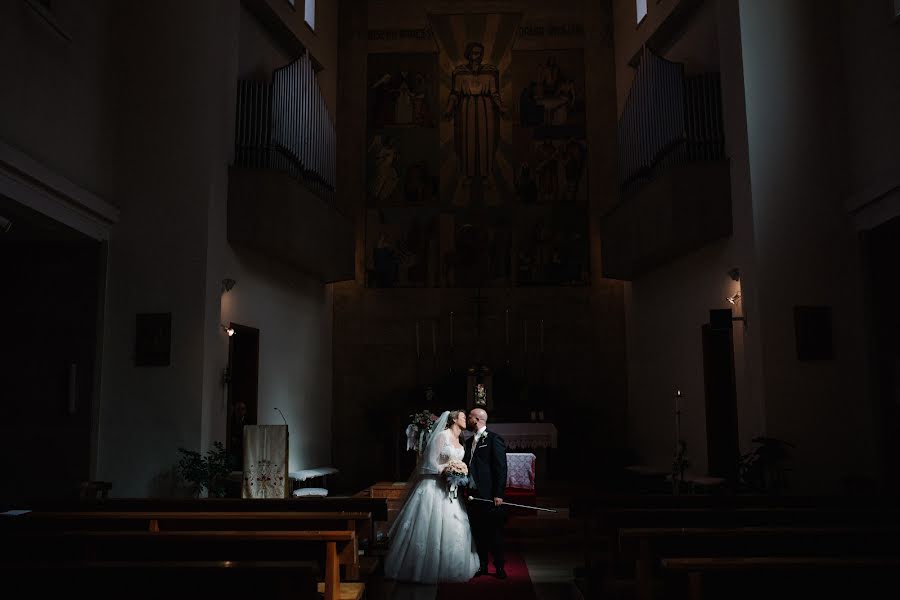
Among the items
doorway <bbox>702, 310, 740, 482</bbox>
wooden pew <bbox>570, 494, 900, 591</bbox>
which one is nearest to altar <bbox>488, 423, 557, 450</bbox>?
doorway <bbox>702, 310, 740, 482</bbox>

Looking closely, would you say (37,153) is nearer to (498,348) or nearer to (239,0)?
(239,0)

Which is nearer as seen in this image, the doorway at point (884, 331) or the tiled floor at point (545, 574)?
the tiled floor at point (545, 574)

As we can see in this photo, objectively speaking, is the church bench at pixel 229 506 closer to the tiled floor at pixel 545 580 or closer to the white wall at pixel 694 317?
the tiled floor at pixel 545 580

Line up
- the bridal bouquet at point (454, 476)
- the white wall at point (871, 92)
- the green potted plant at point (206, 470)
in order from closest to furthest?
the bridal bouquet at point (454, 476)
the white wall at point (871, 92)
the green potted plant at point (206, 470)

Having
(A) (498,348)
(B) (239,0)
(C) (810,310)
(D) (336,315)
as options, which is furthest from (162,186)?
(C) (810,310)

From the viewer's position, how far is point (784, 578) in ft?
13.5

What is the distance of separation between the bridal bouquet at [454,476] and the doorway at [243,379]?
433 cm

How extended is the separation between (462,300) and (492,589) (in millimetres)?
8018

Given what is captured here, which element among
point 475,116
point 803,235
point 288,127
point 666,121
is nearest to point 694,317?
point 803,235

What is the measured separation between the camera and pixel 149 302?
32.6 feet

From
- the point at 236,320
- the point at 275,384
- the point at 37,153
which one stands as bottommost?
the point at 275,384

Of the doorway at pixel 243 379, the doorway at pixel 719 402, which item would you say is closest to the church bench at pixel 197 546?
the doorway at pixel 243 379

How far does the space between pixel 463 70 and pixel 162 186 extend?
7.20 metres

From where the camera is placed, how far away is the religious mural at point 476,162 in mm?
14914
